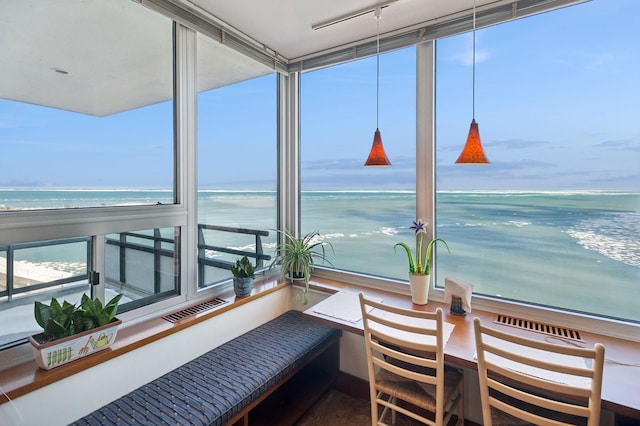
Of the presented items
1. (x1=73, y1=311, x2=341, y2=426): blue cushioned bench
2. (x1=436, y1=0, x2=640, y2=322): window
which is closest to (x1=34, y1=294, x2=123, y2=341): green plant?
(x1=73, y1=311, x2=341, y2=426): blue cushioned bench

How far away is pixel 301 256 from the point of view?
2.67 m

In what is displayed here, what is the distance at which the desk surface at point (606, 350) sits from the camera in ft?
3.89

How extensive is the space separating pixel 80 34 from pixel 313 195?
1.98m

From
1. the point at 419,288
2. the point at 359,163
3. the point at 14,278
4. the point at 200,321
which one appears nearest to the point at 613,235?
the point at 419,288

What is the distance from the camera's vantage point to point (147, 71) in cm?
207

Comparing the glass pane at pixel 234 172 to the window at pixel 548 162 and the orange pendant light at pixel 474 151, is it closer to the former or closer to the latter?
the window at pixel 548 162

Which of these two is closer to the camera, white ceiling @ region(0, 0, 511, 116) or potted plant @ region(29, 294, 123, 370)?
potted plant @ region(29, 294, 123, 370)

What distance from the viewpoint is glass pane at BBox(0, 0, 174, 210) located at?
1.48m

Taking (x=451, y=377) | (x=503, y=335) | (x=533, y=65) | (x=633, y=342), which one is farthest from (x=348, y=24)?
(x=633, y=342)

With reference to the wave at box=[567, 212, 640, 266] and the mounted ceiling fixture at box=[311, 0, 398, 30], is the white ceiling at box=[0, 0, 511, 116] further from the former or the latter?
the wave at box=[567, 212, 640, 266]

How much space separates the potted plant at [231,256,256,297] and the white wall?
111 millimetres

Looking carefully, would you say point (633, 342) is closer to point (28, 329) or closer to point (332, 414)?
point (332, 414)

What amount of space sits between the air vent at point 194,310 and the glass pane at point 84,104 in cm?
74

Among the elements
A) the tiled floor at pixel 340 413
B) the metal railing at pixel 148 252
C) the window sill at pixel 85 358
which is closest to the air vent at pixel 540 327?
the tiled floor at pixel 340 413
